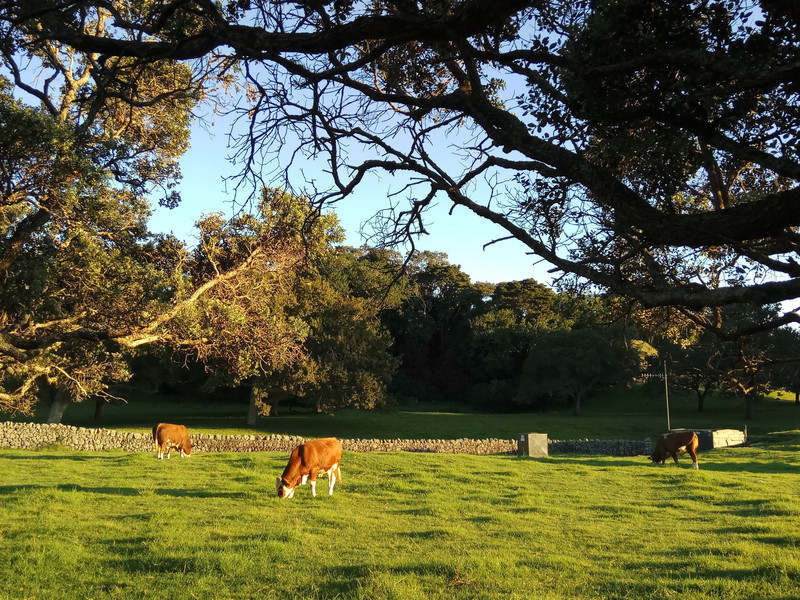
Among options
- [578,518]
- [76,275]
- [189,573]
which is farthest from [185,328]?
[578,518]

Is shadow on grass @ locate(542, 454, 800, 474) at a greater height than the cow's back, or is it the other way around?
the cow's back

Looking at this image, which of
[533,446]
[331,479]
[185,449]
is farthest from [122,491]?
A: [533,446]

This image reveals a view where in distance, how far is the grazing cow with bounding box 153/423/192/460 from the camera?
21516 mm

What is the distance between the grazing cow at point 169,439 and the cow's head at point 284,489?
10.00 metres

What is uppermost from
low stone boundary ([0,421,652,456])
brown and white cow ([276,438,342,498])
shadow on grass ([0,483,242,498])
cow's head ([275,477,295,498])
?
brown and white cow ([276,438,342,498])

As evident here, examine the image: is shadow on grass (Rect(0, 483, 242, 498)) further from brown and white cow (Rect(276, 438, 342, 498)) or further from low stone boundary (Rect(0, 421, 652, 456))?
low stone boundary (Rect(0, 421, 652, 456))

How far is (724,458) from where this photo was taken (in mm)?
25656

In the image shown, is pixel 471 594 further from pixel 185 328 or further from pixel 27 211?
pixel 27 211

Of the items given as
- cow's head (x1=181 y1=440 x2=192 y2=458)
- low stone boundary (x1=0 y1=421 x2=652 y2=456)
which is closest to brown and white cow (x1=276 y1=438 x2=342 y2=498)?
cow's head (x1=181 y1=440 x2=192 y2=458)

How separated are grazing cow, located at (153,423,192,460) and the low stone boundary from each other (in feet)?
20.4

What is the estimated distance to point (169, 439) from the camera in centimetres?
2170

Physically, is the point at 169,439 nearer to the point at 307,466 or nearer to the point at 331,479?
the point at 331,479

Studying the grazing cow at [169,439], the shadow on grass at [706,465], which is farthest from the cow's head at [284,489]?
the shadow on grass at [706,465]

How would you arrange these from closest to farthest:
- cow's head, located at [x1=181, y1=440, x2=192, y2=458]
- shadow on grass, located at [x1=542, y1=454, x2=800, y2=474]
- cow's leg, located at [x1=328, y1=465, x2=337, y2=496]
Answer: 1. cow's leg, located at [x1=328, y1=465, x2=337, y2=496]
2. shadow on grass, located at [x1=542, y1=454, x2=800, y2=474]
3. cow's head, located at [x1=181, y1=440, x2=192, y2=458]
